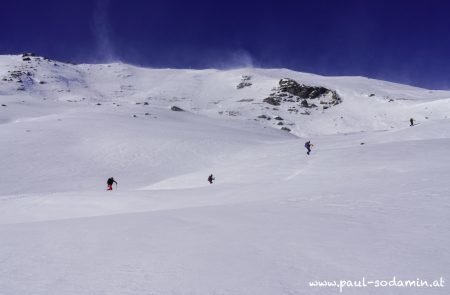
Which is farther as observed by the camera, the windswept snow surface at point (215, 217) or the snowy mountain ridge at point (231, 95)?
the snowy mountain ridge at point (231, 95)

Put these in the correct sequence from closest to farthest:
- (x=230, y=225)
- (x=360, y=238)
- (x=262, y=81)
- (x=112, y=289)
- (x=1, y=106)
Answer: (x=112, y=289)
(x=360, y=238)
(x=230, y=225)
(x=1, y=106)
(x=262, y=81)

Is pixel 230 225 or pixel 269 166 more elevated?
pixel 269 166

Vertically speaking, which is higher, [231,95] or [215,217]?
[231,95]

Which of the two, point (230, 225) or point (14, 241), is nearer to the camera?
point (14, 241)

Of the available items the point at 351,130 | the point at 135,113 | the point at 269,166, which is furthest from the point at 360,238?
the point at 351,130

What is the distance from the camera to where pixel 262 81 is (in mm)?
120375

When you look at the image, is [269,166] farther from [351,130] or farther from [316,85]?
[316,85]

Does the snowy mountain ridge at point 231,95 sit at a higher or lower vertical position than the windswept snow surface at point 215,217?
higher

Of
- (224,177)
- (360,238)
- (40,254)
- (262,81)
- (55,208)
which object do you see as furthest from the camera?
(262,81)

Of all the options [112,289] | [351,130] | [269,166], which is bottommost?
[112,289]

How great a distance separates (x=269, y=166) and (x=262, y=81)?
97.5 m

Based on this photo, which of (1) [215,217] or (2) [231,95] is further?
(2) [231,95]

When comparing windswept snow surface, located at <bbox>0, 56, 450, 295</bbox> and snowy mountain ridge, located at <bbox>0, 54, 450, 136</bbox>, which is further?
snowy mountain ridge, located at <bbox>0, 54, 450, 136</bbox>

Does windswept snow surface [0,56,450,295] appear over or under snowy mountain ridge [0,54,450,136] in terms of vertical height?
under
